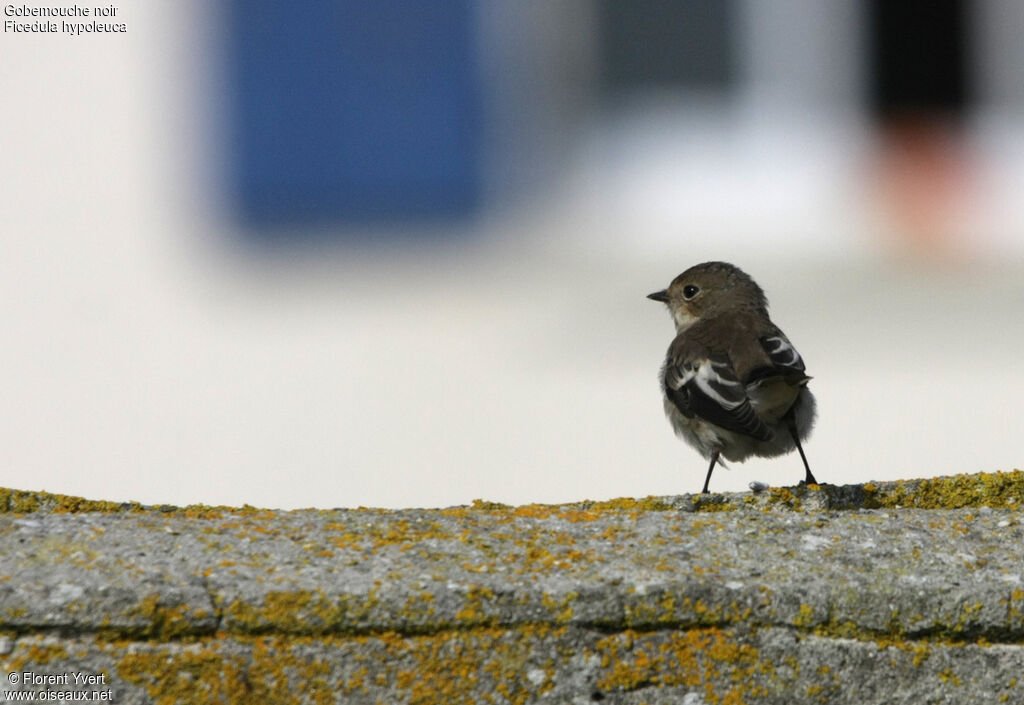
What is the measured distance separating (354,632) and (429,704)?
0.12 metres

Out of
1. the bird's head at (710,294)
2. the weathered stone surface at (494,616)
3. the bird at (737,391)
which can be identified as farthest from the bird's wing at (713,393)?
the weathered stone surface at (494,616)

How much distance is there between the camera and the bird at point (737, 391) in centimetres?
552

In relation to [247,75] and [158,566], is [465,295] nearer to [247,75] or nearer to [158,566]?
[247,75]

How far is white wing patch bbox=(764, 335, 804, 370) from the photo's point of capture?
18.3 ft

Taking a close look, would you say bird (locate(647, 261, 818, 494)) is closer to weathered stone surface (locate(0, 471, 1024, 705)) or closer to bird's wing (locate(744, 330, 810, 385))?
bird's wing (locate(744, 330, 810, 385))

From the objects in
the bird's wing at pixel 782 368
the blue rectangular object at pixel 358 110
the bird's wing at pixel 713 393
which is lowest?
the bird's wing at pixel 713 393

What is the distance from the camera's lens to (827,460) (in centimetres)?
985

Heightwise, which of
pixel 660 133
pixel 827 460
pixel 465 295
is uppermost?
pixel 660 133

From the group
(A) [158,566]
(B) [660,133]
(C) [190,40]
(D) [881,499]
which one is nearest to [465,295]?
(B) [660,133]

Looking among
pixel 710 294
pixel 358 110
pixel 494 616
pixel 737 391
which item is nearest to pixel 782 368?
pixel 737 391

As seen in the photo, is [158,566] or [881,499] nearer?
[158,566]

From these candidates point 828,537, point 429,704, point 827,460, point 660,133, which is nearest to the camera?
point 429,704

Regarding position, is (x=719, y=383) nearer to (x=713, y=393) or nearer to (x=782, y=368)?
(x=713, y=393)

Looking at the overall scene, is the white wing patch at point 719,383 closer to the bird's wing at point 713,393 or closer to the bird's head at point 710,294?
the bird's wing at point 713,393
